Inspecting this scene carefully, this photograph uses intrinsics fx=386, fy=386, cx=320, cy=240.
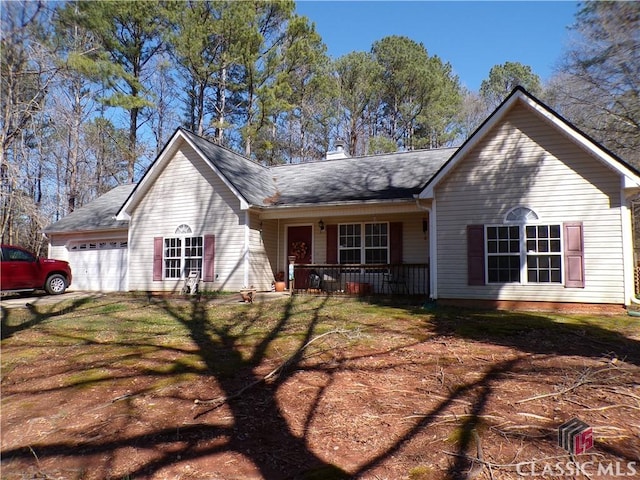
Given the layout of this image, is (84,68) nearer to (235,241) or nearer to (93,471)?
(235,241)

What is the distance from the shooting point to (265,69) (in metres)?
22.5

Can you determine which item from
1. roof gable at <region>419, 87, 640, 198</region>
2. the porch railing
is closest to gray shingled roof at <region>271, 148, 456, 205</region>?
roof gable at <region>419, 87, 640, 198</region>

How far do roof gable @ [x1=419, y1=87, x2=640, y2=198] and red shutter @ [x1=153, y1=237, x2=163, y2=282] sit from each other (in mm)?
9108

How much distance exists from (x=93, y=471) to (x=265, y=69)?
2288 centimetres

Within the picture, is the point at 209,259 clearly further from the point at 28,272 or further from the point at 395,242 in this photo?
the point at 395,242

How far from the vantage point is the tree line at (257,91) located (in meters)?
16.9

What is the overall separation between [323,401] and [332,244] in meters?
9.31

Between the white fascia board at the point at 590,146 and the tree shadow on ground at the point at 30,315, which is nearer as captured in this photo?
the tree shadow on ground at the point at 30,315

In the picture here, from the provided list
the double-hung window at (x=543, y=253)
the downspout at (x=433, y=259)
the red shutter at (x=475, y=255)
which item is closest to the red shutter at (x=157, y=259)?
the downspout at (x=433, y=259)

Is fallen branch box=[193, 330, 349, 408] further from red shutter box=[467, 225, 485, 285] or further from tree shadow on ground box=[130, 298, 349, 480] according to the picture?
red shutter box=[467, 225, 485, 285]

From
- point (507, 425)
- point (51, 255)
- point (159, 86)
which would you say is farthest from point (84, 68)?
point (507, 425)

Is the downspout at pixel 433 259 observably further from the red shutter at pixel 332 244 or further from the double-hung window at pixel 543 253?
the red shutter at pixel 332 244

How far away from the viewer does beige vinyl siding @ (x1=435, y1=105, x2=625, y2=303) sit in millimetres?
8742

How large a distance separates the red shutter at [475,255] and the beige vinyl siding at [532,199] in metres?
0.13
